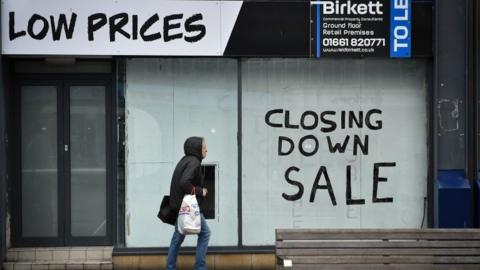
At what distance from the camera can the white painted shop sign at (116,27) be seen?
9.28 meters

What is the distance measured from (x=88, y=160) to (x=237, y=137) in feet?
6.33

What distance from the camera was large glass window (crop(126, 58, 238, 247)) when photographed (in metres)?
9.71

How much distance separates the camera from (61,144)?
32.3ft

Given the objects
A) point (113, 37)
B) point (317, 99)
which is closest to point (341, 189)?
point (317, 99)

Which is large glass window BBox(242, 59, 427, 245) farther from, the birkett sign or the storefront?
the birkett sign

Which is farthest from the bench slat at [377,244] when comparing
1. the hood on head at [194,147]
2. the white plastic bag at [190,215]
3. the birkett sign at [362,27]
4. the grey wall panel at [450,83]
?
the birkett sign at [362,27]

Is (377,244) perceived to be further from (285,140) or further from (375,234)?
(285,140)

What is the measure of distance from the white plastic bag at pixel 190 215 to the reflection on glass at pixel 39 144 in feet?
7.61

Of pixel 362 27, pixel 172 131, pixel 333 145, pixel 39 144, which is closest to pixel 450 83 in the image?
pixel 362 27

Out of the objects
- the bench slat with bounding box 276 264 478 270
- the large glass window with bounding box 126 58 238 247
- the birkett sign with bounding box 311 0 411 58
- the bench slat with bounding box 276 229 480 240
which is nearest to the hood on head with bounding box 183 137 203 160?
the large glass window with bounding box 126 58 238 247

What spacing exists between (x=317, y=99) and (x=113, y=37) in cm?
264

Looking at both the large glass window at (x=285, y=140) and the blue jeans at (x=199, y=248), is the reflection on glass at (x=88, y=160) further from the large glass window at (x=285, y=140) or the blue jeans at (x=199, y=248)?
the blue jeans at (x=199, y=248)

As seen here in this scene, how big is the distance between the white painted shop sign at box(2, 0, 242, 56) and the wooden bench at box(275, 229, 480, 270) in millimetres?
3034

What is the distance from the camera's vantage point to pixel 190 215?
833 cm
